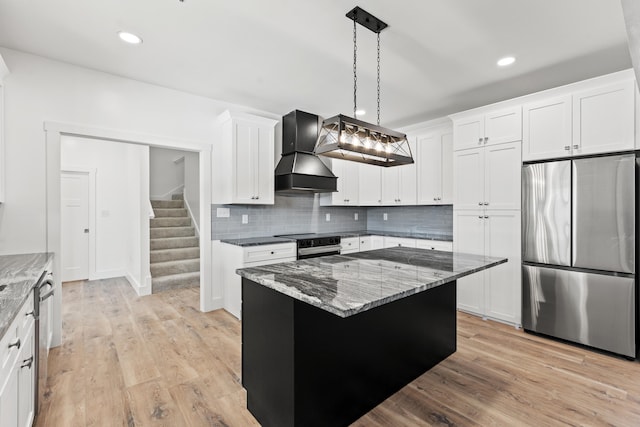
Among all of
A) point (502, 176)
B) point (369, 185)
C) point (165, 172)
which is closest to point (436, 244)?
point (502, 176)

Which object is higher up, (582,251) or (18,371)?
(582,251)

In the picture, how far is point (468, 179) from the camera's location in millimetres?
3695

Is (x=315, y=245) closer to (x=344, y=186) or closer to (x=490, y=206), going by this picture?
(x=344, y=186)

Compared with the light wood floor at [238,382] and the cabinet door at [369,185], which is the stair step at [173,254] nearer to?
the light wood floor at [238,382]

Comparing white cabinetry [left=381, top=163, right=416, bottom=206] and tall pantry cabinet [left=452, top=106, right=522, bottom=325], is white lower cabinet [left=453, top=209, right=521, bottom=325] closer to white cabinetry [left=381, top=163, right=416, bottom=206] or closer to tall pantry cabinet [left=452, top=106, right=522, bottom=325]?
tall pantry cabinet [left=452, top=106, right=522, bottom=325]

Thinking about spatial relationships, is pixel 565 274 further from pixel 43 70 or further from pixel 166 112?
pixel 43 70

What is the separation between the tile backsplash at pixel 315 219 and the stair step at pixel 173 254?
200 cm

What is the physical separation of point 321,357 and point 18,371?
1390 millimetres

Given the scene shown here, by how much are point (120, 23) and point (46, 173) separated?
1.58m

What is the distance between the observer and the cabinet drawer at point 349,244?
466cm

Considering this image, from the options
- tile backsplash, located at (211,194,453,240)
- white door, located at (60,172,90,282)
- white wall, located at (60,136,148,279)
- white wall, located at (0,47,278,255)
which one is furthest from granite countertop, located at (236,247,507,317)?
white door, located at (60,172,90,282)

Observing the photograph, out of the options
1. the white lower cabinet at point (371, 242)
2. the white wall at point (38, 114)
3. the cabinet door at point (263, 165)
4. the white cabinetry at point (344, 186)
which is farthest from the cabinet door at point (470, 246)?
the white wall at point (38, 114)

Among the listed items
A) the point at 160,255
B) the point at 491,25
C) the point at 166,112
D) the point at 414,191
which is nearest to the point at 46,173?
the point at 166,112

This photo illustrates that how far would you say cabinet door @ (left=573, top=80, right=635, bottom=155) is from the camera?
2.67 m
